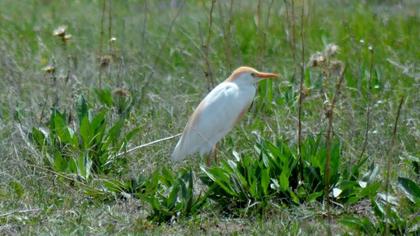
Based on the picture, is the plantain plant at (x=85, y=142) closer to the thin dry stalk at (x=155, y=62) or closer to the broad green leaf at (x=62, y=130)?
the broad green leaf at (x=62, y=130)

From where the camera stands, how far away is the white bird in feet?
16.4

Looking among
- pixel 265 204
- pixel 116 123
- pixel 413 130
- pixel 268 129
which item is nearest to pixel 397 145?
pixel 413 130

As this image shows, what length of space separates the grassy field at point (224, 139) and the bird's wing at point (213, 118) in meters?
0.12

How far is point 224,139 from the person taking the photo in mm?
5492

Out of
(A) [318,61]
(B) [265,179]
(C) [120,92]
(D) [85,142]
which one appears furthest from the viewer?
(C) [120,92]

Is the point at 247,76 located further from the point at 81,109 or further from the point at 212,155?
the point at 81,109

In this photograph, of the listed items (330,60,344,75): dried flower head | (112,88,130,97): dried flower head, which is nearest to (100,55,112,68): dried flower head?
(112,88,130,97): dried flower head

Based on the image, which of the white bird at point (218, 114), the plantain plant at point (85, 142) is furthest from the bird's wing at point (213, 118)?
the plantain plant at point (85, 142)

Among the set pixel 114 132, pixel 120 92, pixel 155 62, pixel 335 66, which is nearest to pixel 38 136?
pixel 114 132

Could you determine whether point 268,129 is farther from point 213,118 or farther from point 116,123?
point 116,123

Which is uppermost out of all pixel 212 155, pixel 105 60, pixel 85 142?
pixel 105 60

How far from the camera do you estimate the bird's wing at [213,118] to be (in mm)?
5020

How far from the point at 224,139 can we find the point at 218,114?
1.23 feet

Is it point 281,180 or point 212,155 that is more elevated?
point 281,180
